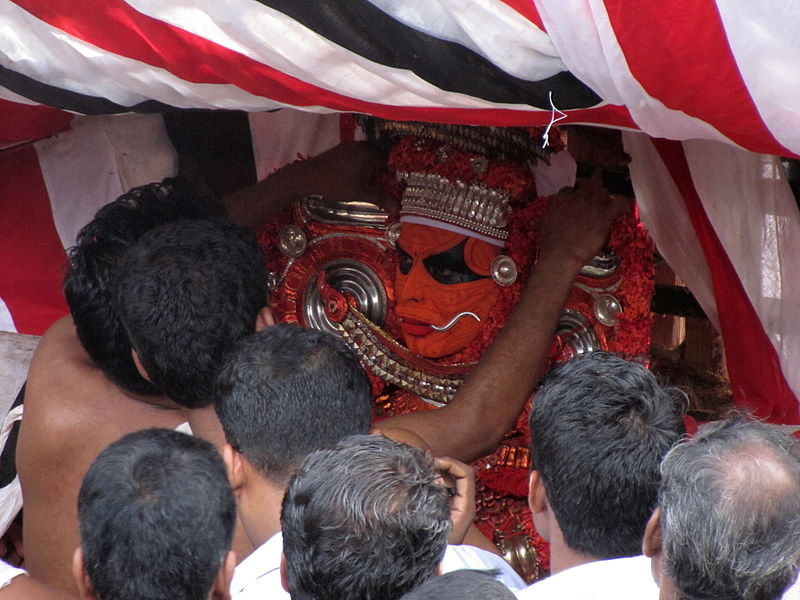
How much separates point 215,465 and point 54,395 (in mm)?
830

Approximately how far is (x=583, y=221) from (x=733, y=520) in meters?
1.33

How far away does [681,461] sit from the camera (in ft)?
4.06

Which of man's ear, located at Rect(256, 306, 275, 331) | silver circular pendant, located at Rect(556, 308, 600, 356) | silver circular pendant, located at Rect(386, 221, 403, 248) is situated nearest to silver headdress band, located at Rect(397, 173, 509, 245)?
silver circular pendant, located at Rect(386, 221, 403, 248)

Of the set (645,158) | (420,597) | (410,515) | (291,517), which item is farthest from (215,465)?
(645,158)

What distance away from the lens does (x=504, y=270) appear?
8.49 ft

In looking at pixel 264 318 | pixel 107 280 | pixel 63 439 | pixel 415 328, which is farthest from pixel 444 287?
pixel 63 439

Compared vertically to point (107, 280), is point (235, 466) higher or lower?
lower

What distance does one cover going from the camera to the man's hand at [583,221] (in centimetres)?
242

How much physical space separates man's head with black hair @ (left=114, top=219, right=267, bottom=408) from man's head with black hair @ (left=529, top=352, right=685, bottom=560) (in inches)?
24.2

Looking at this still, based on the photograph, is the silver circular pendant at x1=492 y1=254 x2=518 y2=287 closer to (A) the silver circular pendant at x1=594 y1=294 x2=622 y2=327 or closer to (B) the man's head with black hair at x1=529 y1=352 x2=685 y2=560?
(A) the silver circular pendant at x1=594 y1=294 x2=622 y2=327

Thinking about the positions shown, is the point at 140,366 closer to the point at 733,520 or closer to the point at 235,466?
the point at 235,466

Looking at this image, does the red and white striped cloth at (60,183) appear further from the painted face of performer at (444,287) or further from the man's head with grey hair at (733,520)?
the man's head with grey hair at (733,520)

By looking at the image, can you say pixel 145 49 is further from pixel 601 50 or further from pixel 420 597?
pixel 420 597

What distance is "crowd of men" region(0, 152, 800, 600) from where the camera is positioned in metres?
1.20
